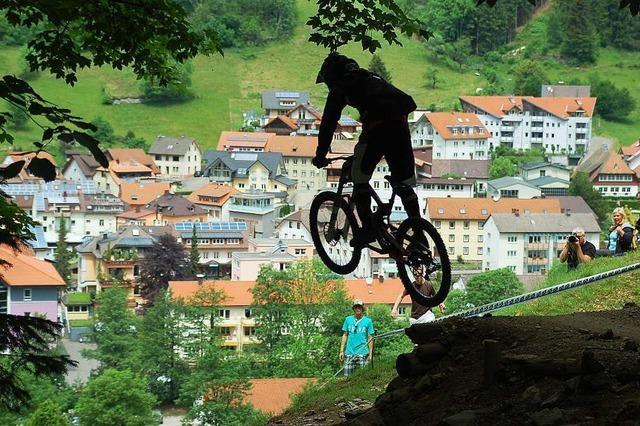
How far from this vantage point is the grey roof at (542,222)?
69.1 m

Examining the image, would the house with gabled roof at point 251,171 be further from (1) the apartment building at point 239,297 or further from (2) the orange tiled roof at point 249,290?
(1) the apartment building at point 239,297

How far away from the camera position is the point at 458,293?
41250 mm

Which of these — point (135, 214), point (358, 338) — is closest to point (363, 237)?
point (358, 338)

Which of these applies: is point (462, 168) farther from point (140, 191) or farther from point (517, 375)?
point (517, 375)

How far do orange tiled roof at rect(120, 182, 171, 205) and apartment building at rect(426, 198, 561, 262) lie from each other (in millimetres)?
19682

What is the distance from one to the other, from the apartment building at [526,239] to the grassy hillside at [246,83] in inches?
905

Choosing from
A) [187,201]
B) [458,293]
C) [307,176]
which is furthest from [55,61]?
[307,176]

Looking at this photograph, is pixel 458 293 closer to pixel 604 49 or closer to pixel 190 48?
pixel 190 48

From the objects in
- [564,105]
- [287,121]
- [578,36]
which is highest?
[578,36]

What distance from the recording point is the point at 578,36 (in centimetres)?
10331

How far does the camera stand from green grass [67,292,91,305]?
211 feet

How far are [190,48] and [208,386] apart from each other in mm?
28263

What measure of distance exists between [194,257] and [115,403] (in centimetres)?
3317

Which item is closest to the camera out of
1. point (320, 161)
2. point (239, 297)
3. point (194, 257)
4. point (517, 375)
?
point (517, 375)
